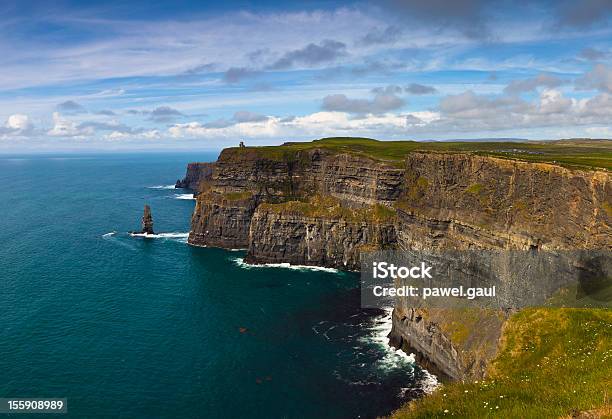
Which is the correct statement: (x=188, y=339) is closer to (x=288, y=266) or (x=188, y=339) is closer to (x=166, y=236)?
(x=288, y=266)

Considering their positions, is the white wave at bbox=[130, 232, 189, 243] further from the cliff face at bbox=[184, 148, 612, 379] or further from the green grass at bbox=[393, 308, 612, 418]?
the green grass at bbox=[393, 308, 612, 418]

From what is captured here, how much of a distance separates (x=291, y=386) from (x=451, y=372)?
21694 mm

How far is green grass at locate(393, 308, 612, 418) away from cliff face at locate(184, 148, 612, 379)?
924 centimetres

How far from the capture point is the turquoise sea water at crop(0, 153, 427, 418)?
55844 millimetres

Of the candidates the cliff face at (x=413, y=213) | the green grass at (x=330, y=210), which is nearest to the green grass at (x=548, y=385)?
the cliff face at (x=413, y=213)

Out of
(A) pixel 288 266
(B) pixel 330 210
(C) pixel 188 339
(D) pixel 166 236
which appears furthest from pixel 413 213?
(D) pixel 166 236

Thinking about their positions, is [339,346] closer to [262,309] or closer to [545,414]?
[262,309]

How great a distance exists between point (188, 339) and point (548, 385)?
60458 mm

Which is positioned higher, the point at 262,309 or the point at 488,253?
the point at 488,253

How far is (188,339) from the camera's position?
73312 mm

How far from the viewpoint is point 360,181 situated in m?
119

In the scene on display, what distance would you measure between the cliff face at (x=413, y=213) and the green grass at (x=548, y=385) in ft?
30.3

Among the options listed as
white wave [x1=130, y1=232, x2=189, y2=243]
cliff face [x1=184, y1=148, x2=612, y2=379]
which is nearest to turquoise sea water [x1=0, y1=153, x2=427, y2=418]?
cliff face [x1=184, y1=148, x2=612, y2=379]

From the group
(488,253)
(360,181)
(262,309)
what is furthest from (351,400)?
(360,181)
